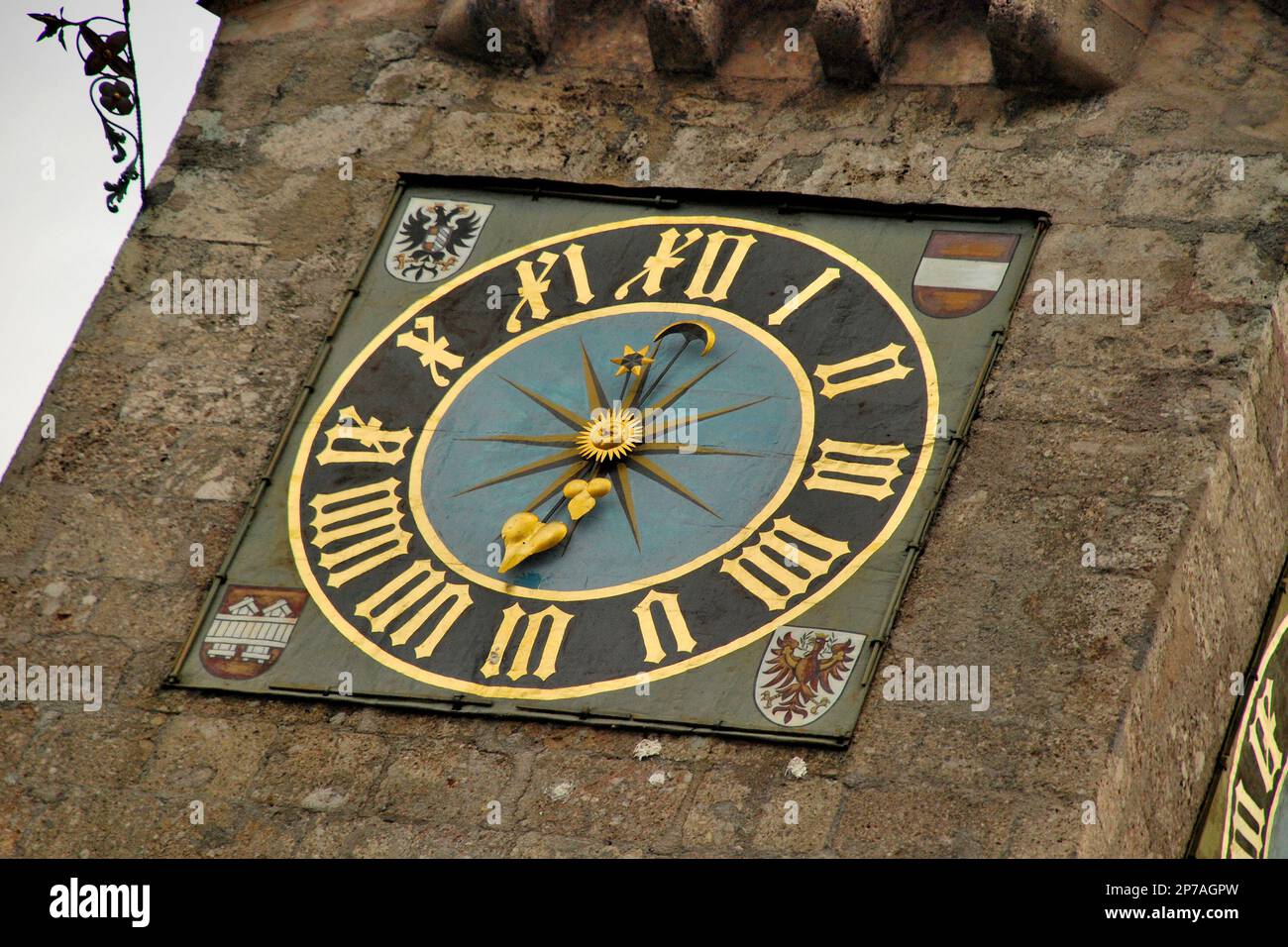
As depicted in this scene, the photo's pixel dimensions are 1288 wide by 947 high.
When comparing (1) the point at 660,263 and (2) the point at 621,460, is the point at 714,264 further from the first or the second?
(2) the point at 621,460

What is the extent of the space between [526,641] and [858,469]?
115 cm

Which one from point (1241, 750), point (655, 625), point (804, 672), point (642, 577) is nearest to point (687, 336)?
point (642, 577)

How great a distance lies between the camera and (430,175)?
10742mm

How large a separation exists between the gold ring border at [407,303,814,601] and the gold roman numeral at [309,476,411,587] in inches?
2.9

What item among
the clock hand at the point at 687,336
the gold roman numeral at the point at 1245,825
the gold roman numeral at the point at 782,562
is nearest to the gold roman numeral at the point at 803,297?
the clock hand at the point at 687,336

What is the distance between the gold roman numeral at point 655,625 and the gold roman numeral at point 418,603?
0.56 m

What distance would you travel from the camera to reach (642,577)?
30.5ft

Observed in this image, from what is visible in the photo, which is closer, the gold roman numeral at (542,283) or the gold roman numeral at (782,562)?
the gold roman numeral at (782,562)

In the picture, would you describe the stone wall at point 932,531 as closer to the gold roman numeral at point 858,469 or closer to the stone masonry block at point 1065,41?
the stone masonry block at point 1065,41

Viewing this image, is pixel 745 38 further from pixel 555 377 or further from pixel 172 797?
pixel 172 797

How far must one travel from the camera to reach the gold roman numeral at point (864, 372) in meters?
9.60

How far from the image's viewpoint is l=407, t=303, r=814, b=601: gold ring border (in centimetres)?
928
